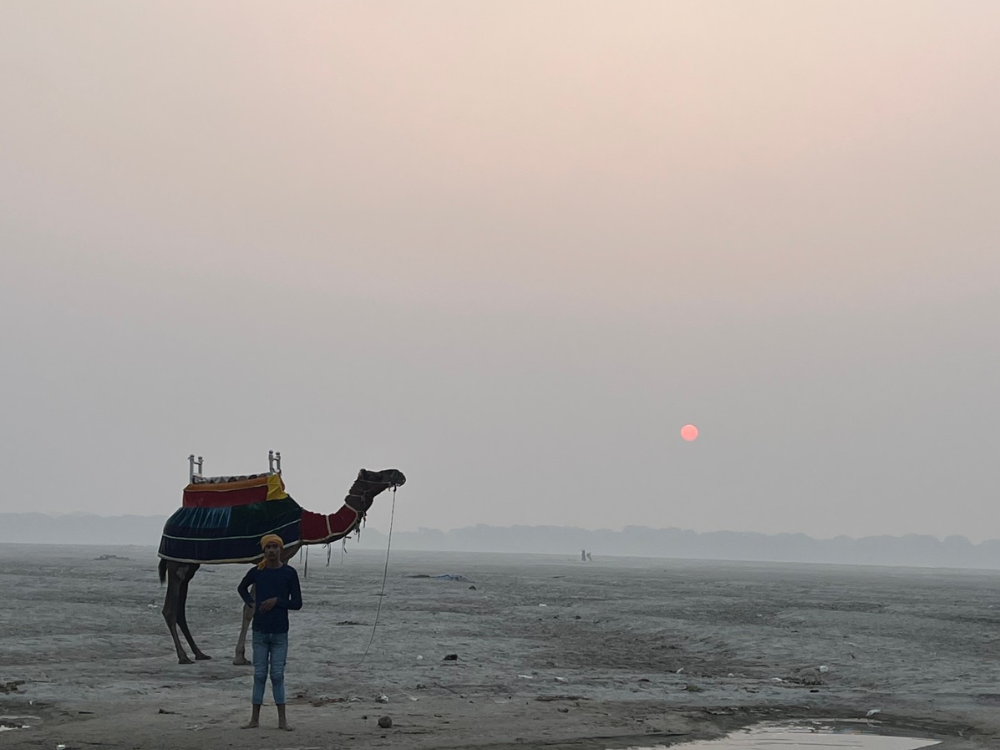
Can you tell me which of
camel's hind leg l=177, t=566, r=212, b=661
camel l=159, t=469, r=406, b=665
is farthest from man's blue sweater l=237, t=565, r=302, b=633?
camel's hind leg l=177, t=566, r=212, b=661

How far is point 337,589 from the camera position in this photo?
43250 millimetres

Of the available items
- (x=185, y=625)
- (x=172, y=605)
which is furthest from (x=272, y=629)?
(x=172, y=605)

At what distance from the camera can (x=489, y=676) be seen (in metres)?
17.4

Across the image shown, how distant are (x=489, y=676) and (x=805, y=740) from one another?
20.8ft

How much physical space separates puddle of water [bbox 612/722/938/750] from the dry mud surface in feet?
1.21

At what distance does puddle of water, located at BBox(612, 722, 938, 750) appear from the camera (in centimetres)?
1194

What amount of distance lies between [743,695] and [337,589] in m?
29.4

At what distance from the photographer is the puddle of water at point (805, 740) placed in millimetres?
11938

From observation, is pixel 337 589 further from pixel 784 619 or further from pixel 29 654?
pixel 29 654

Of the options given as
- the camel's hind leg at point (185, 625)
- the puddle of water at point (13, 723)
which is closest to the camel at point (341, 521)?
the camel's hind leg at point (185, 625)

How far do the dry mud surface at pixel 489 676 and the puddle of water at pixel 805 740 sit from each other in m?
0.37

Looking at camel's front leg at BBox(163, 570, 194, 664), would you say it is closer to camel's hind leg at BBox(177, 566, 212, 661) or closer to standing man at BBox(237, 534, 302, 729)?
camel's hind leg at BBox(177, 566, 212, 661)

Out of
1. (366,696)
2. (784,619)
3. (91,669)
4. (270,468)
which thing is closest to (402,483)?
(270,468)

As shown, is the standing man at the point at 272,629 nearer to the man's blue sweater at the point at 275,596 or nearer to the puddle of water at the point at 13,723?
the man's blue sweater at the point at 275,596
